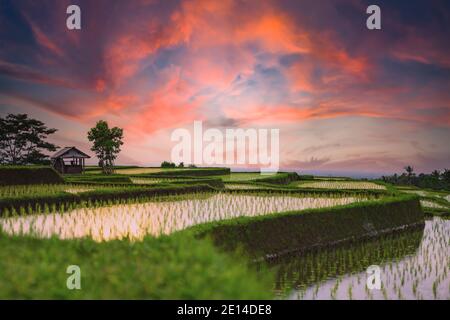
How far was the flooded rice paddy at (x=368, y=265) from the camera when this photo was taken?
11039mm

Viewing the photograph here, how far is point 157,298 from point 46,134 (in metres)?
64.7

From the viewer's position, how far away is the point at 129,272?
7.98m

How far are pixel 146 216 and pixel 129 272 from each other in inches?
385

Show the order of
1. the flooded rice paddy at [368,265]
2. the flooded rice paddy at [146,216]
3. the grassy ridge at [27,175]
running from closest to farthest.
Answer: the flooded rice paddy at [368,265]
the flooded rice paddy at [146,216]
the grassy ridge at [27,175]

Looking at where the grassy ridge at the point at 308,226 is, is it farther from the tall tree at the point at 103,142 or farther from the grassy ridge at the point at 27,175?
the tall tree at the point at 103,142

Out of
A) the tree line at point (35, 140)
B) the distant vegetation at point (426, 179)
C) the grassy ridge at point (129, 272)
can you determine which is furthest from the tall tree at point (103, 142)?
the grassy ridge at point (129, 272)

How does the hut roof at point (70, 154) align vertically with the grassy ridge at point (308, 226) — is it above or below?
above

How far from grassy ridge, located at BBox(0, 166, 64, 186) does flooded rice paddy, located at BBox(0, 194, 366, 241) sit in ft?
45.5

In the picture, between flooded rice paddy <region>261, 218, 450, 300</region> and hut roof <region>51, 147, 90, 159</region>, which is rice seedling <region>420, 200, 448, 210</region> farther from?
hut roof <region>51, 147, 90, 159</region>

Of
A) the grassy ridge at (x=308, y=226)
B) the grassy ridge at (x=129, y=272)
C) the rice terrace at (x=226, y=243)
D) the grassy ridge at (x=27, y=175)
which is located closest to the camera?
the grassy ridge at (x=129, y=272)

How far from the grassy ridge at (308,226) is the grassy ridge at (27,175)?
22.0 metres

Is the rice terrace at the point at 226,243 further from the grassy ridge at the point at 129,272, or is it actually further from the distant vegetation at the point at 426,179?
the distant vegetation at the point at 426,179

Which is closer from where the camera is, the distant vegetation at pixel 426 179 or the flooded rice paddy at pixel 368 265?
the flooded rice paddy at pixel 368 265

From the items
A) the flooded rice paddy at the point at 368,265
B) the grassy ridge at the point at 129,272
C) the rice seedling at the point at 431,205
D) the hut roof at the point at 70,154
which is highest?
the hut roof at the point at 70,154
